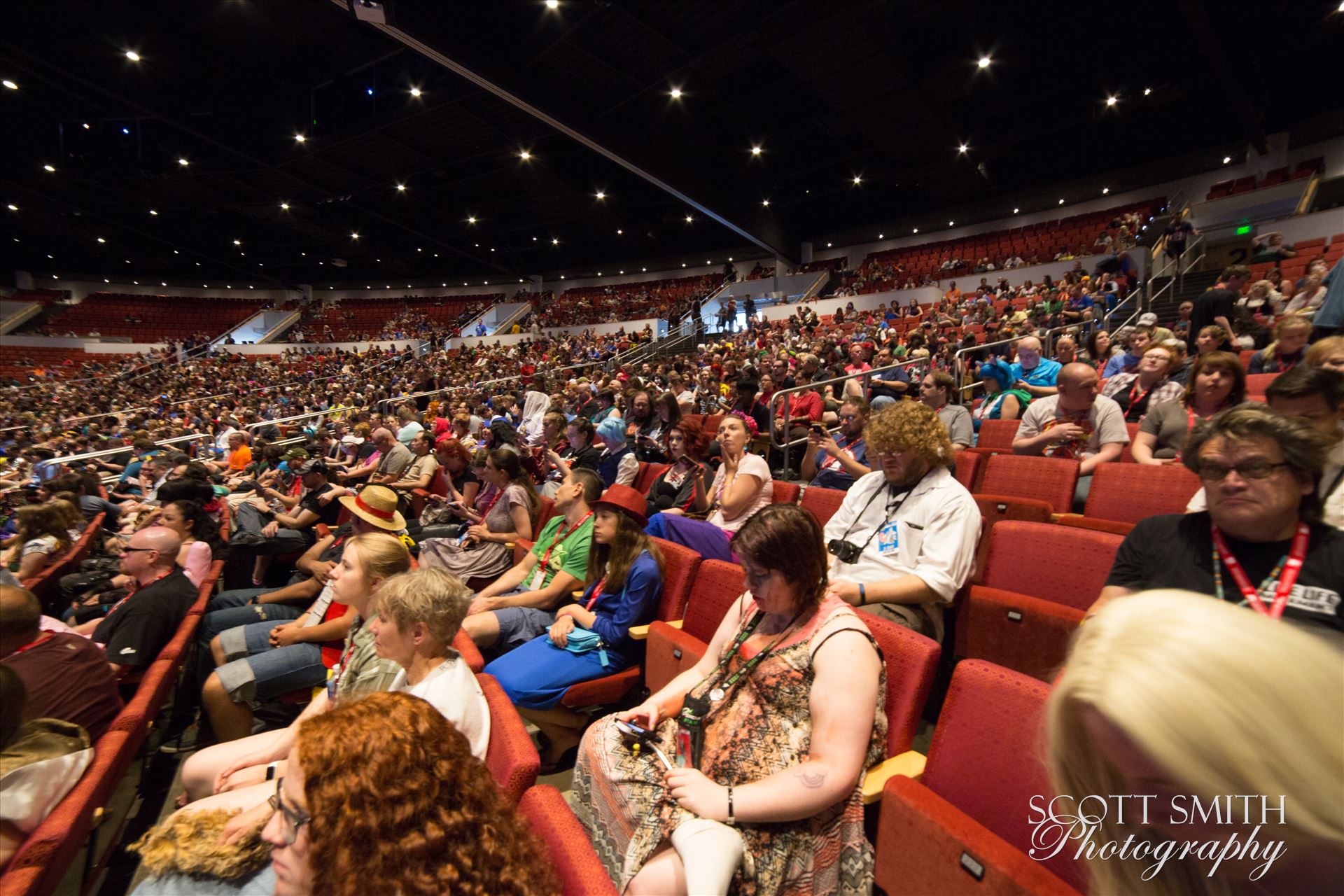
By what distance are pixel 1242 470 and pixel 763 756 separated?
130 centimetres

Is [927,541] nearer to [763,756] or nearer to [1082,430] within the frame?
[763,756]

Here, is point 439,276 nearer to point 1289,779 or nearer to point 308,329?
point 308,329

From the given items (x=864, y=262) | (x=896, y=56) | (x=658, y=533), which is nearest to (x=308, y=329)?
(x=864, y=262)

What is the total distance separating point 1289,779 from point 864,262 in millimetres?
22473

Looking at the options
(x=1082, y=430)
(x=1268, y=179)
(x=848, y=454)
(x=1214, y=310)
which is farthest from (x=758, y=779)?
(x=1268, y=179)

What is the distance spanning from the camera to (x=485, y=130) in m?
13.8

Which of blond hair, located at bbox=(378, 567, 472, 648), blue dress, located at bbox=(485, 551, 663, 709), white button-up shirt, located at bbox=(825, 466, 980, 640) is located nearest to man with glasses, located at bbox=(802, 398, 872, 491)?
white button-up shirt, located at bbox=(825, 466, 980, 640)

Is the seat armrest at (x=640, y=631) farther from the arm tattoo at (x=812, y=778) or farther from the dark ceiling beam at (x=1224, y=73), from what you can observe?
the dark ceiling beam at (x=1224, y=73)

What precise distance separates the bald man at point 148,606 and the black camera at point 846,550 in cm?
280

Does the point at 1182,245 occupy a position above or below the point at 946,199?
below

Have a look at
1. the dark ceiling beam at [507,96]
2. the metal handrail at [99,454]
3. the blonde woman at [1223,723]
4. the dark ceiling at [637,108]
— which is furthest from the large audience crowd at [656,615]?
the dark ceiling at [637,108]

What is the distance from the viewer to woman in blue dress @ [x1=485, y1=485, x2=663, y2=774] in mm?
2254

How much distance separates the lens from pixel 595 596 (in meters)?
2.58

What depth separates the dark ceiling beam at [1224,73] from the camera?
891 cm
